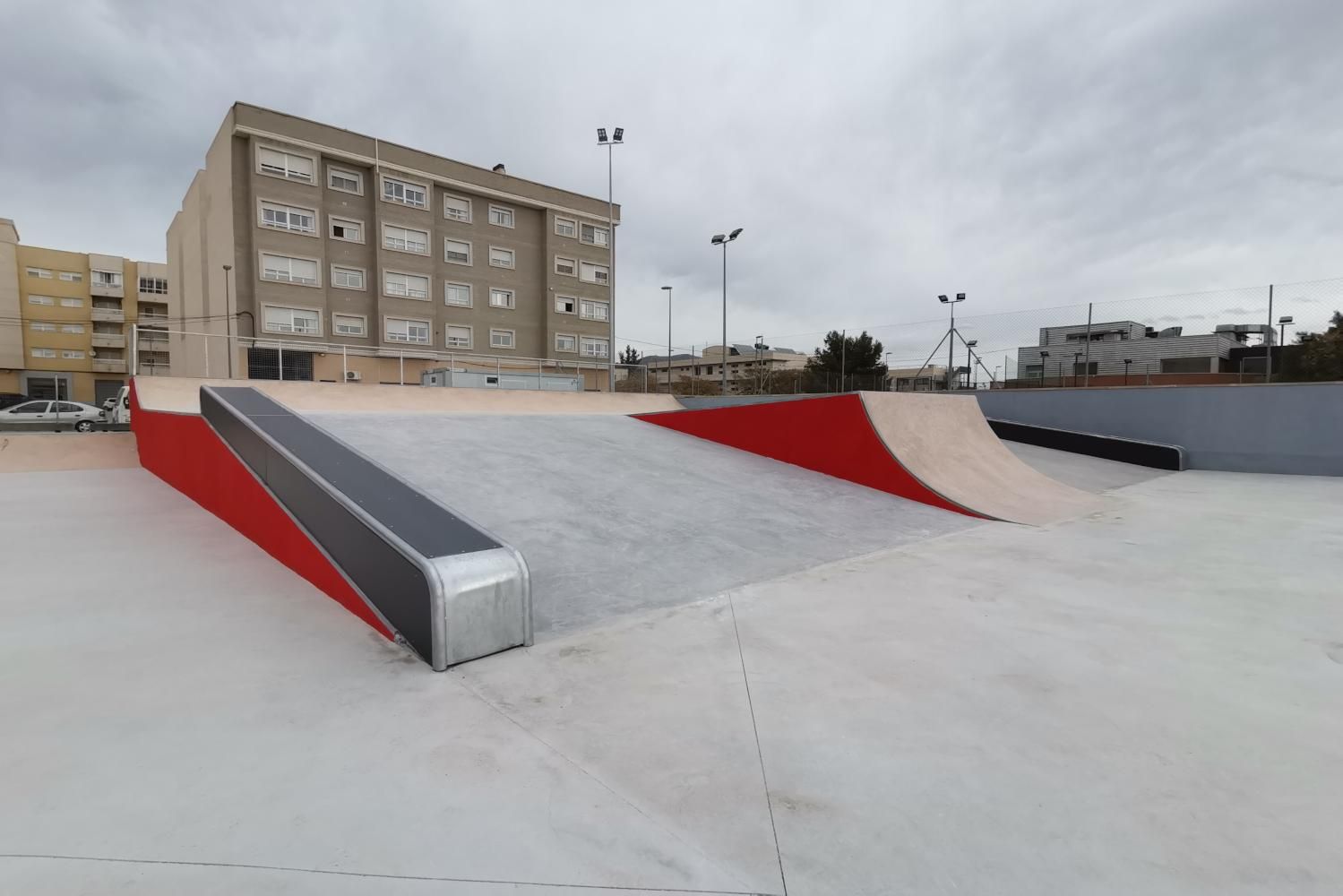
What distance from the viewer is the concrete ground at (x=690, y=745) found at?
1.66m

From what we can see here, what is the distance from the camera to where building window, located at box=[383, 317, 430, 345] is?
97.7ft

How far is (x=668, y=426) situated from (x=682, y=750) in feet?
29.3

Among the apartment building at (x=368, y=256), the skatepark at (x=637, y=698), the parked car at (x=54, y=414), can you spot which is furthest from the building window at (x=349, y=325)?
the skatepark at (x=637, y=698)

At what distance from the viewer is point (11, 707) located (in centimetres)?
240

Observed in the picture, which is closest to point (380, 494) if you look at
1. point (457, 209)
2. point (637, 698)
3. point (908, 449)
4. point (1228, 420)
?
point (637, 698)

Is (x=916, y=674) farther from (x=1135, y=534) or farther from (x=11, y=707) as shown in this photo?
(x=1135, y=534)

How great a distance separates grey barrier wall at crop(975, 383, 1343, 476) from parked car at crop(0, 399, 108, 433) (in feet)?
94.1

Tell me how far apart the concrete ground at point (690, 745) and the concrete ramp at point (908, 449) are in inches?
141

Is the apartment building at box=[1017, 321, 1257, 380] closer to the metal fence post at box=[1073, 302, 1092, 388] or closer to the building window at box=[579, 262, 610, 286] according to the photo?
the metal fence post at box=[1073, 302, 1092, 388]

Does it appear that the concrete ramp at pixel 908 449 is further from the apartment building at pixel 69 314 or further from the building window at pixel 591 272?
the apartment building at pixel 69 314

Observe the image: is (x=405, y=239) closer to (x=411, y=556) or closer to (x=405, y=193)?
(x=405, y=193)

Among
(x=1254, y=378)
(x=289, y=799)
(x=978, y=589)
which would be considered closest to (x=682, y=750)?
(x=289, y=799)

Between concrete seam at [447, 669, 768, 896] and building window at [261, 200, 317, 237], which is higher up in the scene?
building window at [261, 200, 317, 237]

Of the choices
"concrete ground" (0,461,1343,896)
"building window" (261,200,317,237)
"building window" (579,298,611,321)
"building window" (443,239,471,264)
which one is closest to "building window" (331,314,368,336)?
"building window" (261,200,317,237)
